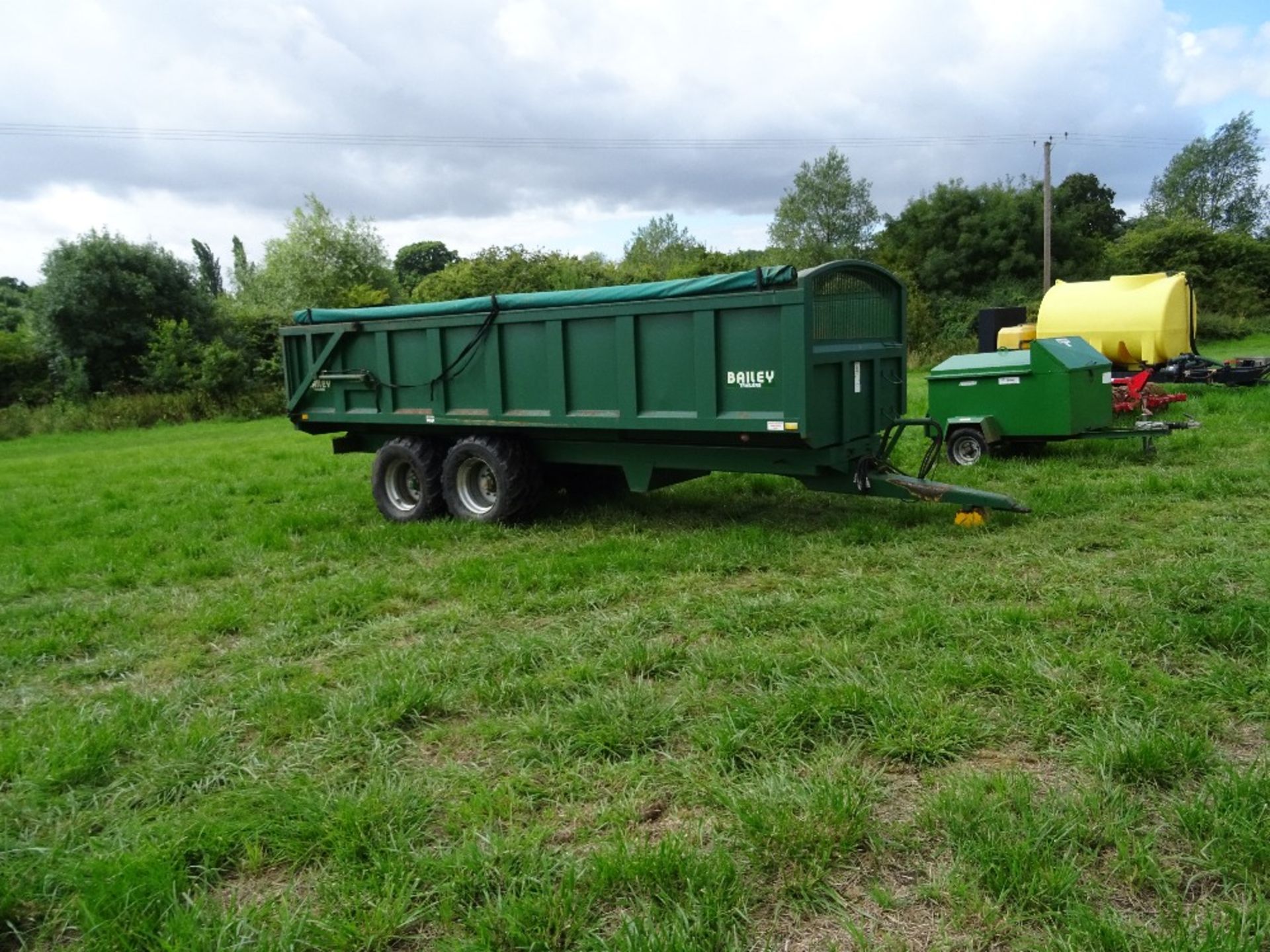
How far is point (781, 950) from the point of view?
8.21ft

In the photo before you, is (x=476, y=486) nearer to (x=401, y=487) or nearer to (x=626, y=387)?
(x=401, y=487)

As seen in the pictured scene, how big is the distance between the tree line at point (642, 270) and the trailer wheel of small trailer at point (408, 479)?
1921 cm

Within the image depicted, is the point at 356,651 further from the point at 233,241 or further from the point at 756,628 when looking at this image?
the point at 233,241

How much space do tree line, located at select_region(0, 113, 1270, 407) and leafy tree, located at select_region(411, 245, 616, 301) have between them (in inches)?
3.1

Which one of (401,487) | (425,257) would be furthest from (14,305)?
(401,487)

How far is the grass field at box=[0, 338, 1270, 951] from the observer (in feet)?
8.74

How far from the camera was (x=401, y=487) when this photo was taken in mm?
9148

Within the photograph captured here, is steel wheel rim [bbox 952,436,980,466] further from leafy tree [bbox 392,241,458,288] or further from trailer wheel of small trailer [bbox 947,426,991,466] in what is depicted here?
leafy tree [bbox 392,241,458,288]

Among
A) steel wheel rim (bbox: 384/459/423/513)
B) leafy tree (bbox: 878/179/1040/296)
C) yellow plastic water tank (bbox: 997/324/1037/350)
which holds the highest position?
leafy tree (bbox: 878/179/1040/296)

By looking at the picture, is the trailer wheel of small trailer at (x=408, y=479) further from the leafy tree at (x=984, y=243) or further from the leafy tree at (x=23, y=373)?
the leafy tree at (x=984, y=243)

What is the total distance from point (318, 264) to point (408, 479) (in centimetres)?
3572

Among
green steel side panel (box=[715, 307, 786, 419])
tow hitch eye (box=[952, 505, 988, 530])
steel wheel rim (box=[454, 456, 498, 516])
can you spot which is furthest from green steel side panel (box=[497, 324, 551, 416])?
tow hitch eye (box=[952, 505, 988, 530])

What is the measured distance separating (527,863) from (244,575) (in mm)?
4825

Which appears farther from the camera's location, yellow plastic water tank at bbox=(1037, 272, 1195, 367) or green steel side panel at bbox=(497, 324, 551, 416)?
yellow plastic water tank at bbox=(1037, 272, 1195, 367)
